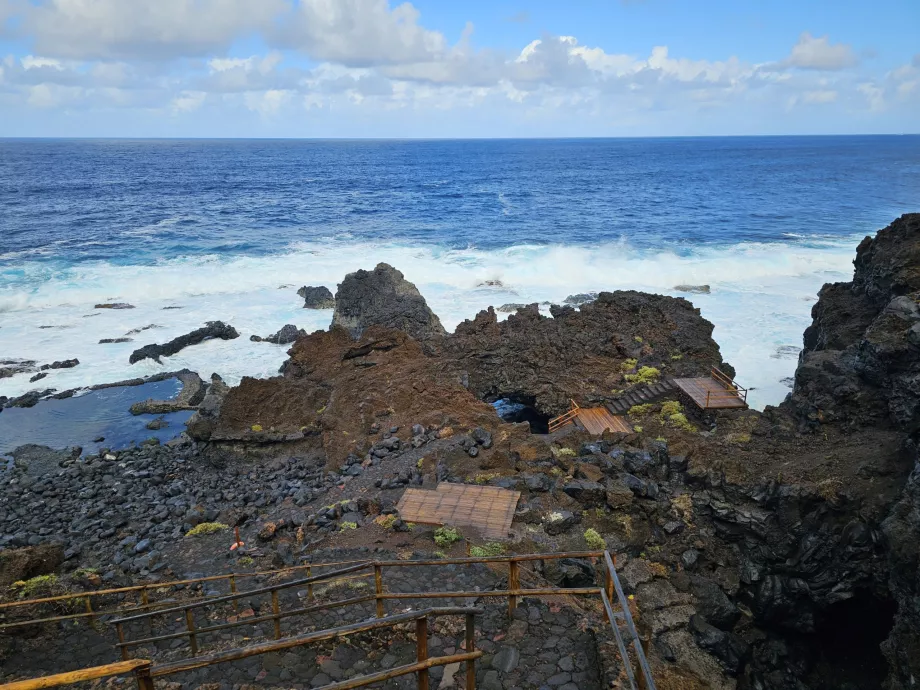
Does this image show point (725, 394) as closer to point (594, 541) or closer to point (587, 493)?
point (587, 493)

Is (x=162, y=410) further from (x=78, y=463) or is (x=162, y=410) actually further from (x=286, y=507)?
(x=286, y=507)

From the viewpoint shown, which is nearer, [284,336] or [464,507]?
[464,507]

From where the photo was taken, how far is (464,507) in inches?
506

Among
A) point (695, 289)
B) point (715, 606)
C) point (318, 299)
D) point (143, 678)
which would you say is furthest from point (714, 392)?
point (318, 299)

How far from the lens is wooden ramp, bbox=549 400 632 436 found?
61.6 feet

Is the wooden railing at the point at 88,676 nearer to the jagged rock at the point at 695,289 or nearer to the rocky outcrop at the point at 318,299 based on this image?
the rocky outcrop at the point at 318,299

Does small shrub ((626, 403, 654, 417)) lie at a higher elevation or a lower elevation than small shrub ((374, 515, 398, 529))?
lower

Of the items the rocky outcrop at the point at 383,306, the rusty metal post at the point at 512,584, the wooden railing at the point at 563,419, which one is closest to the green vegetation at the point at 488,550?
the rusty metal post at the point at 512,584

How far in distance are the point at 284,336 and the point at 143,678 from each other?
98.7 ft

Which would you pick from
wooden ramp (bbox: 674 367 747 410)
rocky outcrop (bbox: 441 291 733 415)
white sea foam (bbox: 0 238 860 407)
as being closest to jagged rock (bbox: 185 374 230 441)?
white sea foam (bbox: 0 238 860 407)

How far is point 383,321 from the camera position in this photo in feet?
92.5

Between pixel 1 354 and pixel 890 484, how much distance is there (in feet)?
121

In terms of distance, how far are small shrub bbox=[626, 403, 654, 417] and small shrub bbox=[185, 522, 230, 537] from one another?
39.8ft

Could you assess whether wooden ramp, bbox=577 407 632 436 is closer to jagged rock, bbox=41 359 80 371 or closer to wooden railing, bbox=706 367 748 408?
wooden railing, bbox=706 367 748 408
